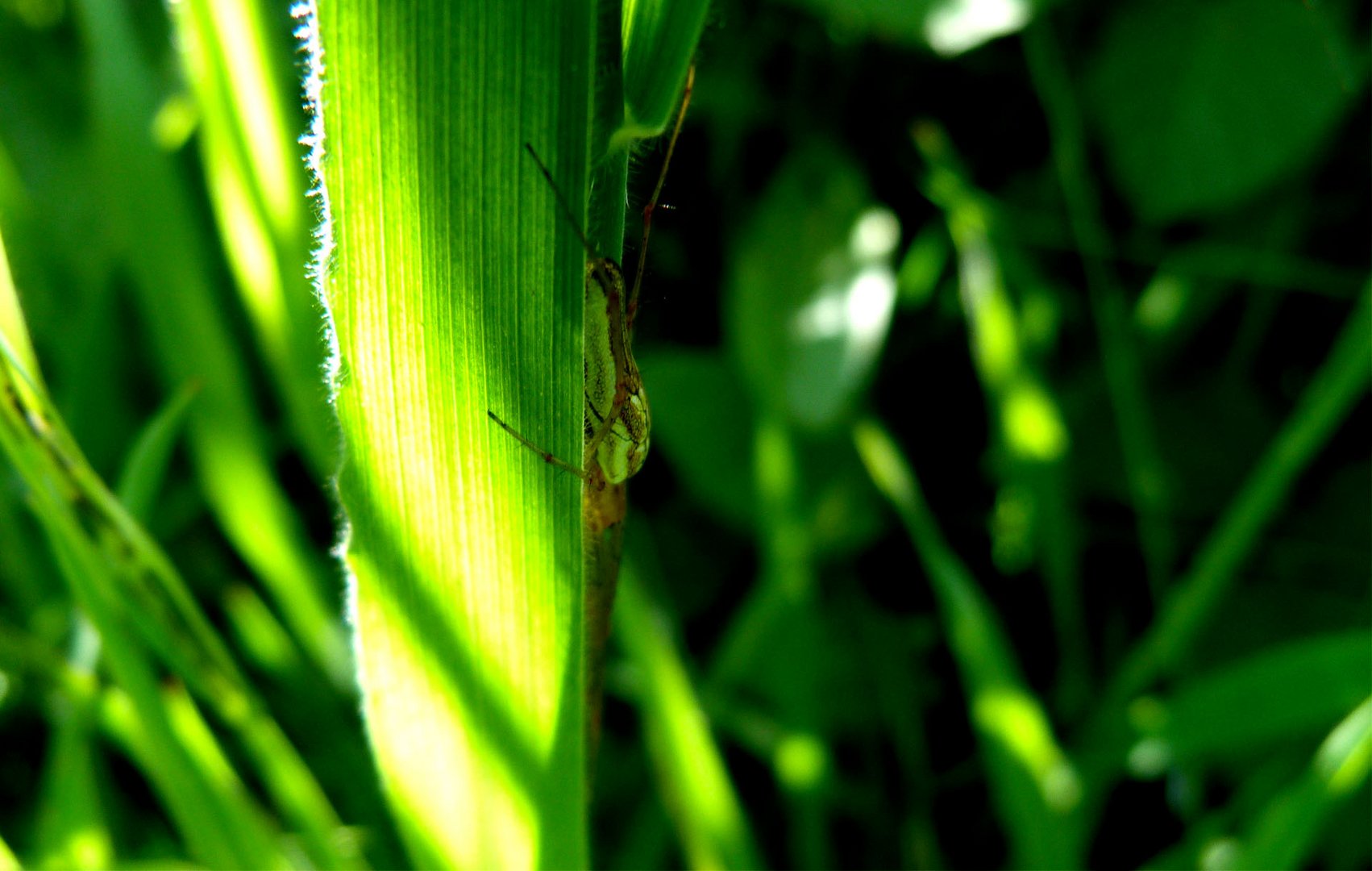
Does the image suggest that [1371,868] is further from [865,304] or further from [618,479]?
[618,479]

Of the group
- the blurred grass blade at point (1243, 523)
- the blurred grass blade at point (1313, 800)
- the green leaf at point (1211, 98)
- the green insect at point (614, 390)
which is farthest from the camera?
the green leaf at point (1211, 98)

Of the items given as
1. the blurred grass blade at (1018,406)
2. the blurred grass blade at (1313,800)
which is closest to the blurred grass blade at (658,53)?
the blurred grass blade at (1313,800)

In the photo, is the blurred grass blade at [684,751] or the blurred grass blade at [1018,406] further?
the blurred grass blade at [1018,406]

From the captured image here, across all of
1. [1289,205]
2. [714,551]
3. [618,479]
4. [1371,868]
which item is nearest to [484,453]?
[618,479]

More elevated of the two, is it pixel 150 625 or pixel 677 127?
pixel 677 127

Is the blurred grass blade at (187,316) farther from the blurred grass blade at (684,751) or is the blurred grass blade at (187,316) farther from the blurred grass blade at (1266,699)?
the blurred grass blade at (1266,699)

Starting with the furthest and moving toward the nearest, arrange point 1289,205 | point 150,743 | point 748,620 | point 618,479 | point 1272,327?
point 1272,327
point 1289,205
point 748,620
point 150,743
point 618,479
